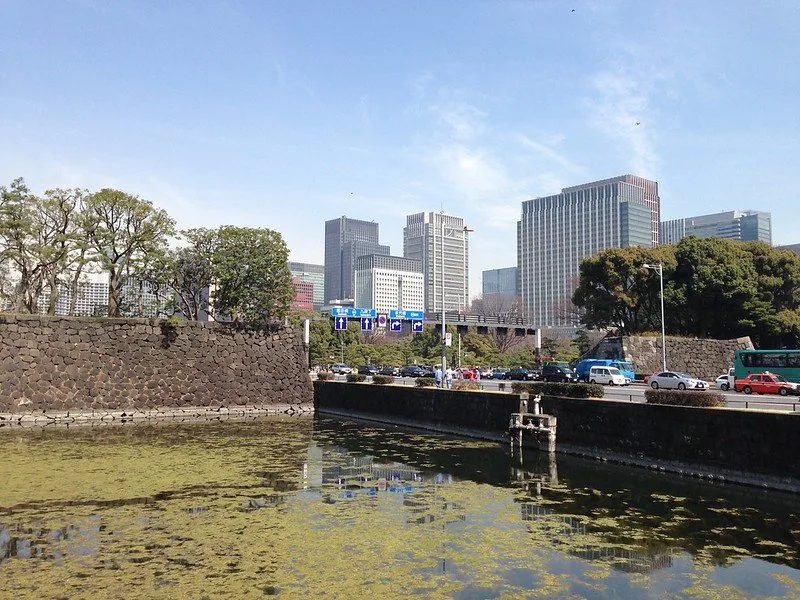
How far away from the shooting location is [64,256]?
38844 millimetres

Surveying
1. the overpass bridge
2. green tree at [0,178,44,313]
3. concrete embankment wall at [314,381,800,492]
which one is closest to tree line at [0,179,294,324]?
green tree at [0,178,44,313]

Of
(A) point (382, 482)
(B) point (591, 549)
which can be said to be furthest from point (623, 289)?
(B) point (591, 549)

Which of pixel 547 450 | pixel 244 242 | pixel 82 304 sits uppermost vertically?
pixel 244 242

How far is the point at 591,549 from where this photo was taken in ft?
39.6

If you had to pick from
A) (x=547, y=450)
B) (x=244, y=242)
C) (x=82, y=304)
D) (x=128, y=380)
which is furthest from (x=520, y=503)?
(x=82, y=304)

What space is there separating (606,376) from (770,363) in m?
10.7

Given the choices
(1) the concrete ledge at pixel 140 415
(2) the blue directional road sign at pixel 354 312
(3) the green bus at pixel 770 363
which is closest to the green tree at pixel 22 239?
(1) the concrete ledge at pixel 140 415

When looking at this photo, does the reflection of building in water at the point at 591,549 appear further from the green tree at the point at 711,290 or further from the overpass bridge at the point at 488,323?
the overpass bridge at the point at 488,323

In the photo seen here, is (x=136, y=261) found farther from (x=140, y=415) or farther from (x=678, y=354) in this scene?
(x=678, y=354)

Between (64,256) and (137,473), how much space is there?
23693 mm

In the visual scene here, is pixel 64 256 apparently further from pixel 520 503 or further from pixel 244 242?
pixel 520 503

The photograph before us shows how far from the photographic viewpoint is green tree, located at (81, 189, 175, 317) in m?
40.5

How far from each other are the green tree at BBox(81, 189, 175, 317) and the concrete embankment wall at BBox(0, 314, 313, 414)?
3.57 m

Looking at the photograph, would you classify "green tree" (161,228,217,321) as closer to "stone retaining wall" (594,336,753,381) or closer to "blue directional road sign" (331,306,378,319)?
"blue directional road sign" (331,306,378,319)
